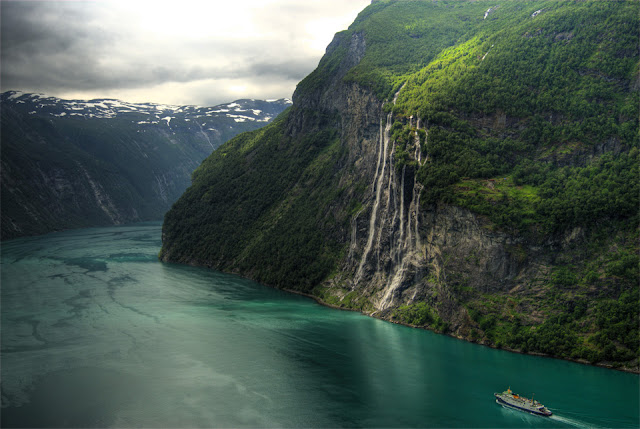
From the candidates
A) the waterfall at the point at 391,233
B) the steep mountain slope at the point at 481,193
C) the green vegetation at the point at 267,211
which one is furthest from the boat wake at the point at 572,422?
the green vegetation at the point at 267,211

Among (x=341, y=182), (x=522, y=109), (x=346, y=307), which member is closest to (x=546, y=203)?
(x=522, y=109)

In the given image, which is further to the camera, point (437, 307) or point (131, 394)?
point (437, 307)

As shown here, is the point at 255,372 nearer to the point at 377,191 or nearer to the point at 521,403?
the point at 521,403

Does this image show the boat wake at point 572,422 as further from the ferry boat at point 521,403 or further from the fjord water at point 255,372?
the ferry boat at point 521,403

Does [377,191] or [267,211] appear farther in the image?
[267,211]

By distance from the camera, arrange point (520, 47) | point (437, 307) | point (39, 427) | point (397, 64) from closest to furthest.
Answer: point (39, 427), point (437, 307), point (520, 47), point (397, 64)

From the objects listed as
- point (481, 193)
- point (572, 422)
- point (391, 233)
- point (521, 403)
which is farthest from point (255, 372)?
point (481, 193)

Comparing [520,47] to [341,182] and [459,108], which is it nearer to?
[459,108]
